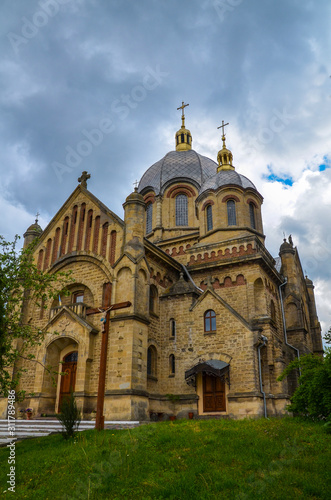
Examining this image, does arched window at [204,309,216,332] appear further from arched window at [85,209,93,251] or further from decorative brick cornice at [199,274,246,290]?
arched window at [85,209,93,251]

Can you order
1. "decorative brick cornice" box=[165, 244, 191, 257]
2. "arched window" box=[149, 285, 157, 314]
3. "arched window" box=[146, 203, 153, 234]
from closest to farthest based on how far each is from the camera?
"arched window" box=[149, 285, 157, 314] < "decorative brick cornice" box=[165, 244, 191, 257] < "arched window" box=[146, 203, 153, 234]

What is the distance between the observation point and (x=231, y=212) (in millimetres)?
30281

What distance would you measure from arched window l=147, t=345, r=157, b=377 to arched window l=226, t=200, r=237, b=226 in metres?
11.3

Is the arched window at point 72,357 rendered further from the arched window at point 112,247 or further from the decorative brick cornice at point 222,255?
the decorative brick cornice at point 222,255

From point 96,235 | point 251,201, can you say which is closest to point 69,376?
point 96,235

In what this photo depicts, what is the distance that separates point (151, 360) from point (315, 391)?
37.5ft

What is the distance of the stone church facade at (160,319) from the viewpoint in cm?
2055

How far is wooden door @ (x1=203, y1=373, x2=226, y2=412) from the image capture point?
21141 millimetres

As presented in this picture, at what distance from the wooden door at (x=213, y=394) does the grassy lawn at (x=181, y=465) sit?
8.14 m

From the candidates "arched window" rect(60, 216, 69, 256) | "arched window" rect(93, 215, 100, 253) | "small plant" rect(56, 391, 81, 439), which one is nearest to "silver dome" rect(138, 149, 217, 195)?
"arched window" rect(60, 216, 69, 256)

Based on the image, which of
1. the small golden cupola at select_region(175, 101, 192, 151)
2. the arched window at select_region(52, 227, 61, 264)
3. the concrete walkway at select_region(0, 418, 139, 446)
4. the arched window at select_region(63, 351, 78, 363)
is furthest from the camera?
the small golden cupola at select_region(175, 101, 192, 151)

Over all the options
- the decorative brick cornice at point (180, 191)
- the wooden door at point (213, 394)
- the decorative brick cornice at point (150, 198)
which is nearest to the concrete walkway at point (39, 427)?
the wooden door at point (213, 394)

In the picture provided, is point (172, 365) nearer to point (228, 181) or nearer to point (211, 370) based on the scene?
point (211, 370)

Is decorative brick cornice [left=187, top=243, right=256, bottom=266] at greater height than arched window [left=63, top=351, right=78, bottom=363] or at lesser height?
greater
